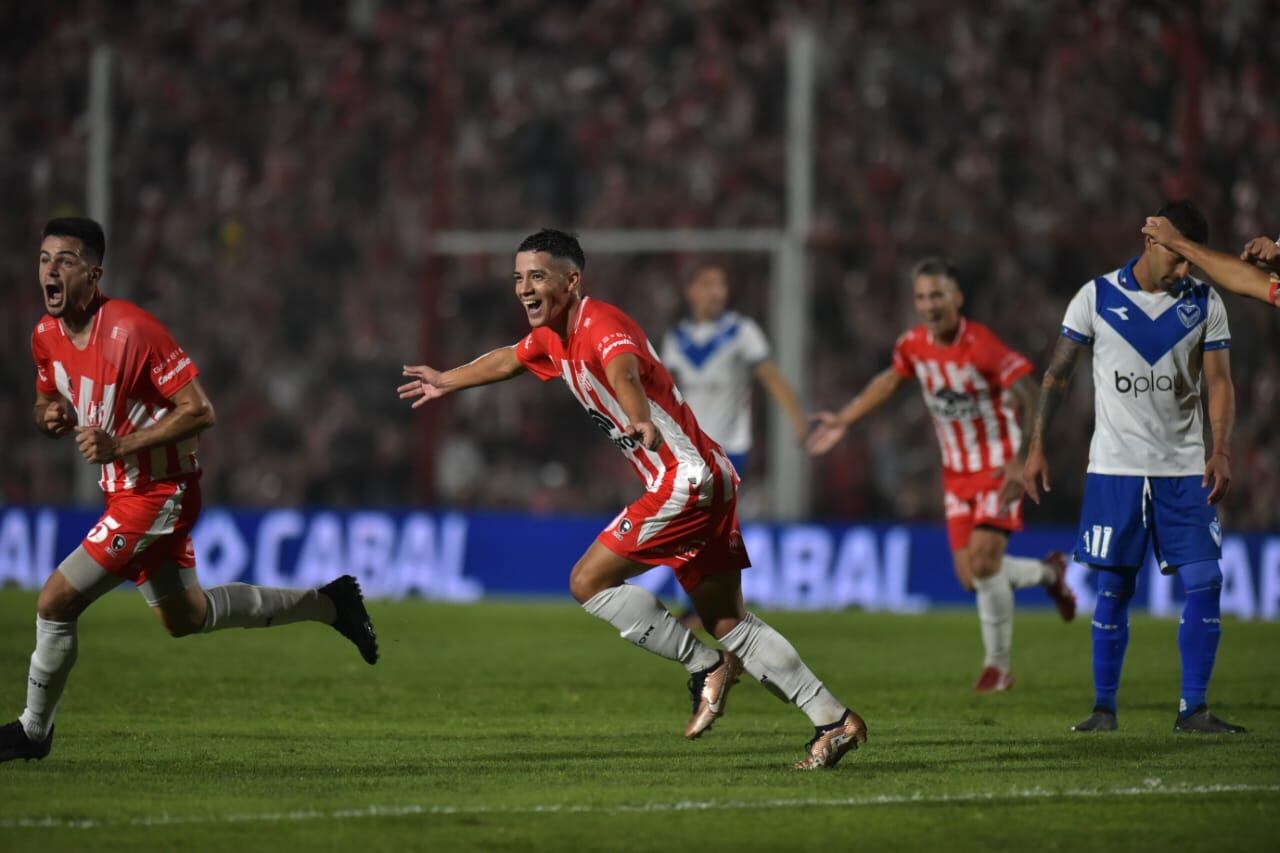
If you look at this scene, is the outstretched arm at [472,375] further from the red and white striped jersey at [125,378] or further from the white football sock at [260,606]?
the white football sock at [260,606]

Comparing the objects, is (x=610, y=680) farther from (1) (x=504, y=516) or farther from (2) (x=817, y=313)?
(2) (x=817, y=313)

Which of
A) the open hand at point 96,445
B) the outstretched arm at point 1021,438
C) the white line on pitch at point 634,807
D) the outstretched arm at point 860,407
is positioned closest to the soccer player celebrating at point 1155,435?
the white line on pitch at point 634,807

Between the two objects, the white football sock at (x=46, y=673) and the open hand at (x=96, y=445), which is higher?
the open hand at (x=96, y=445)

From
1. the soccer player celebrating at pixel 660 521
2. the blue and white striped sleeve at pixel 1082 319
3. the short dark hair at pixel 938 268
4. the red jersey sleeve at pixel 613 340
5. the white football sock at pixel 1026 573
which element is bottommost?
the white football sock at pixel 1026 573

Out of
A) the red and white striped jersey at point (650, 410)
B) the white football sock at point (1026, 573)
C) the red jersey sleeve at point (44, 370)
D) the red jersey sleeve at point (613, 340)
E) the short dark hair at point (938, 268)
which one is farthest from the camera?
the white football sock at point (1026, 573)

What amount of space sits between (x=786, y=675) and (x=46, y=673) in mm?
2821

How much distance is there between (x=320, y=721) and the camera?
954 centimetres

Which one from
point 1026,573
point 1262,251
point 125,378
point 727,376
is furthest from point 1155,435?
point 727,376

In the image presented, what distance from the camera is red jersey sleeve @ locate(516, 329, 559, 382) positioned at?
8305 millimetres

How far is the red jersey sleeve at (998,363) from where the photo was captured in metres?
11.4

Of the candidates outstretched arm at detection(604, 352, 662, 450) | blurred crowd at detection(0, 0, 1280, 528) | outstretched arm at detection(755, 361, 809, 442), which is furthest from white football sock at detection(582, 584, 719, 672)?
blurred crowd at detection(0, 0, 1280, 528)

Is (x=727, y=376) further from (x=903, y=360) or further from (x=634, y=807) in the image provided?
(x=634, y=807)

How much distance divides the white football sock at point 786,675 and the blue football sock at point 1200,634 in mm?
2112

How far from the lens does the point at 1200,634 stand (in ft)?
29.8
